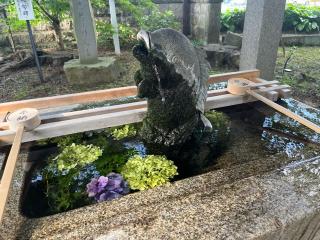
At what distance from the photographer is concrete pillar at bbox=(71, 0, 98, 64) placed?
5.81 meters

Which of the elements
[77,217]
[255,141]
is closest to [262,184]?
[255,141]

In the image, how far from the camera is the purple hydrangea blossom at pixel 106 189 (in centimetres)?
173

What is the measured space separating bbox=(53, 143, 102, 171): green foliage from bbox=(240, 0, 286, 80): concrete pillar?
10.9ft

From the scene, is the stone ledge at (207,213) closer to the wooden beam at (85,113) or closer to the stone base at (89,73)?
the wooden beam at (85,113)

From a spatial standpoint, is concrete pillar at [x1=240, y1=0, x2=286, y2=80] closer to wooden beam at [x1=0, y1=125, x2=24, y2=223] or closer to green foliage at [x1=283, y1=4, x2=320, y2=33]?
wooden beam at [x1=0, y1=125, x2=24, y2=223]

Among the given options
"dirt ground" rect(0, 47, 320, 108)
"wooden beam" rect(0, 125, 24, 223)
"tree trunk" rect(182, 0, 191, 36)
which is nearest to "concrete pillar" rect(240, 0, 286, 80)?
"dirt ground" rect(0, 47, 320, 108)

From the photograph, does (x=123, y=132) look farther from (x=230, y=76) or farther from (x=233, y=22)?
(x=233, y=22)

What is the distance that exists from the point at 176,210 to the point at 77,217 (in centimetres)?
55

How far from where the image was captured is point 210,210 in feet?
4.86

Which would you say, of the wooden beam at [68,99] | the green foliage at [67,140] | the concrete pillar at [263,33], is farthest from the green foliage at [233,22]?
the green foliage at [67,140]

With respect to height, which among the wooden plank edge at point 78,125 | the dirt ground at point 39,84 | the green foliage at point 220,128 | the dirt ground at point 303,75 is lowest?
the dirt ground at point 303,75

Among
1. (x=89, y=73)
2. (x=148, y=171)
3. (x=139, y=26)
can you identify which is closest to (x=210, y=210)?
(x=148, y=171)

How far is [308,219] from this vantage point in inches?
58.5

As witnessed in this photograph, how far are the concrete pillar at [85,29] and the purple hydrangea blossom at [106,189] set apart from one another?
4.99 m
